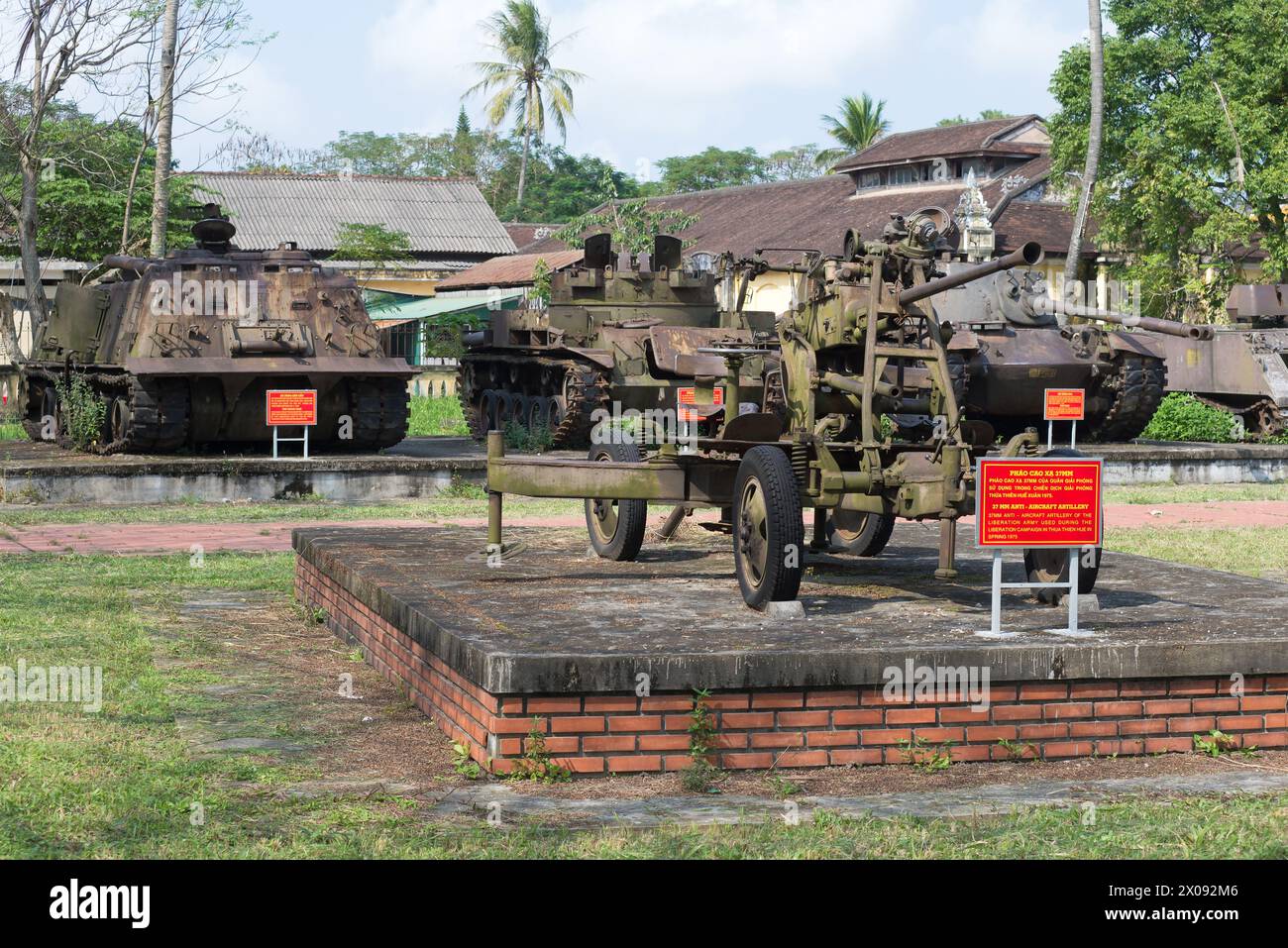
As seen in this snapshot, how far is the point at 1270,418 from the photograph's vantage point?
25.5 metres

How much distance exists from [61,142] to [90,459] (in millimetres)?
10043

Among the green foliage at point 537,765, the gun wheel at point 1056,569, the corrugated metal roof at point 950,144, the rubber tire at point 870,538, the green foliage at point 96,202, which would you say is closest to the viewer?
→ the green foliage at point 537,765

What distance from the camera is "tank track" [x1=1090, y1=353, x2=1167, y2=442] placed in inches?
920

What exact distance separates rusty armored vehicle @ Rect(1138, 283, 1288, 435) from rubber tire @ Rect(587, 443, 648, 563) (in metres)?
17.7

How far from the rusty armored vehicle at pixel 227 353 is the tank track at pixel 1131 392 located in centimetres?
948

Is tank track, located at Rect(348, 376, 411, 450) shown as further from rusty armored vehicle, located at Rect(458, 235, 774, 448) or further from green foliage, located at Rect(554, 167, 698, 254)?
green foliage, located at Rect(554, 167, 698, 254)

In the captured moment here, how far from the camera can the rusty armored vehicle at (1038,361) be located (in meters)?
22.0

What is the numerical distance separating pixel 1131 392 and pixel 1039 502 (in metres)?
17.1

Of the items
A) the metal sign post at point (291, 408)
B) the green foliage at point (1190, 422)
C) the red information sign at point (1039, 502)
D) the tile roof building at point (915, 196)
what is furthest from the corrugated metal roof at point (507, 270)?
the red information sign at point (1039, 502)

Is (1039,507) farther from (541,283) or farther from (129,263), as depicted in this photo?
(541,283)

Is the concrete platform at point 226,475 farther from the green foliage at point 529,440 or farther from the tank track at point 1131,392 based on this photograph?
the tank track at point 1131,392

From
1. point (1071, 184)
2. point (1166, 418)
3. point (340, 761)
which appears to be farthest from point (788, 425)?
point (1071, 184)
